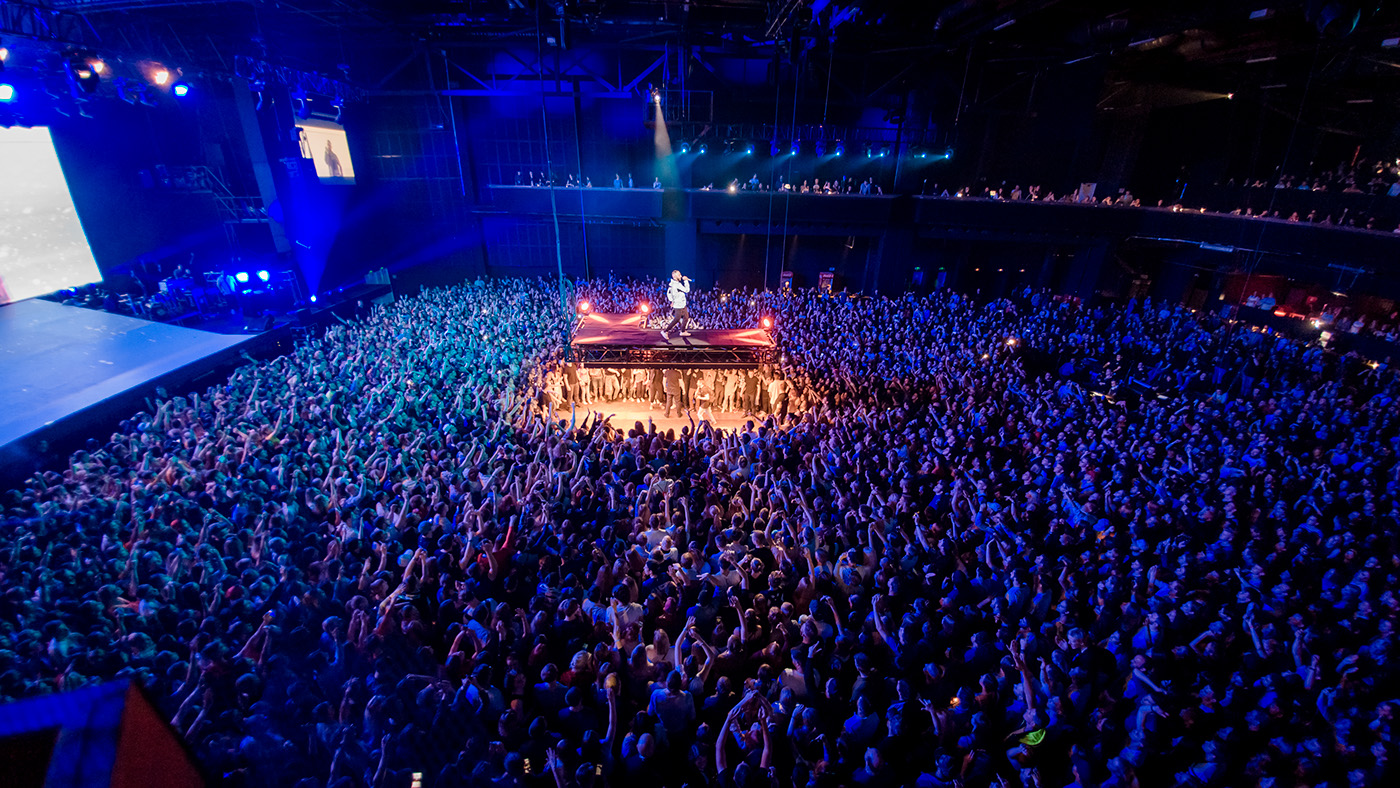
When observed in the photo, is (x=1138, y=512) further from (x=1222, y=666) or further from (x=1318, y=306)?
(x=1318, y=306)

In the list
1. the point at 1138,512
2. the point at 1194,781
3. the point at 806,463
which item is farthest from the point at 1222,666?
the point at 806,463

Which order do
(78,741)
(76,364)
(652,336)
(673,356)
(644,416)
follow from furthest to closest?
(652,336)
(644,416)
(673,356)
(76,364)
(78,741)

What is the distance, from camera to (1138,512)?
4.93 meters

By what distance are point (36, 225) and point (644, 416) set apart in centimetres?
1178

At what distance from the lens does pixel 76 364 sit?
8180mm

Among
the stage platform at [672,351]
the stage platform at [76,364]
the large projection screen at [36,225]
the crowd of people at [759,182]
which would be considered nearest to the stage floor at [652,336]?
the stage platform at [672,351]

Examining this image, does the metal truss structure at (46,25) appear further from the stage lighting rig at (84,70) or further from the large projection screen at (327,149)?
the large projection screen at (327,149)

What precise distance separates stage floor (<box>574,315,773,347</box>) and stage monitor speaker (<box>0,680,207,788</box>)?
25.5ft

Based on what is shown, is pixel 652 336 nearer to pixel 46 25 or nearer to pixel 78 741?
pixel 78 741

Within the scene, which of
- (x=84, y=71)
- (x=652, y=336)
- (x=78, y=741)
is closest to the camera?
(x=78, y=741)

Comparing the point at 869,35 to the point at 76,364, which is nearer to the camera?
the point at 76,364

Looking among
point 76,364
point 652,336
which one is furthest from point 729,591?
point 76,364

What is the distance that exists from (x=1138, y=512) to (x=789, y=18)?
8575mm

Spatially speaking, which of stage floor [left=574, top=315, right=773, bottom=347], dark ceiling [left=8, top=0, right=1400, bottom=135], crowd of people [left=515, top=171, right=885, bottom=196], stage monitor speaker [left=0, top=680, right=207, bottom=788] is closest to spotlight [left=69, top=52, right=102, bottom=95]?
dark ceiling [left=8, top=0, right=1400, bottom=135]
